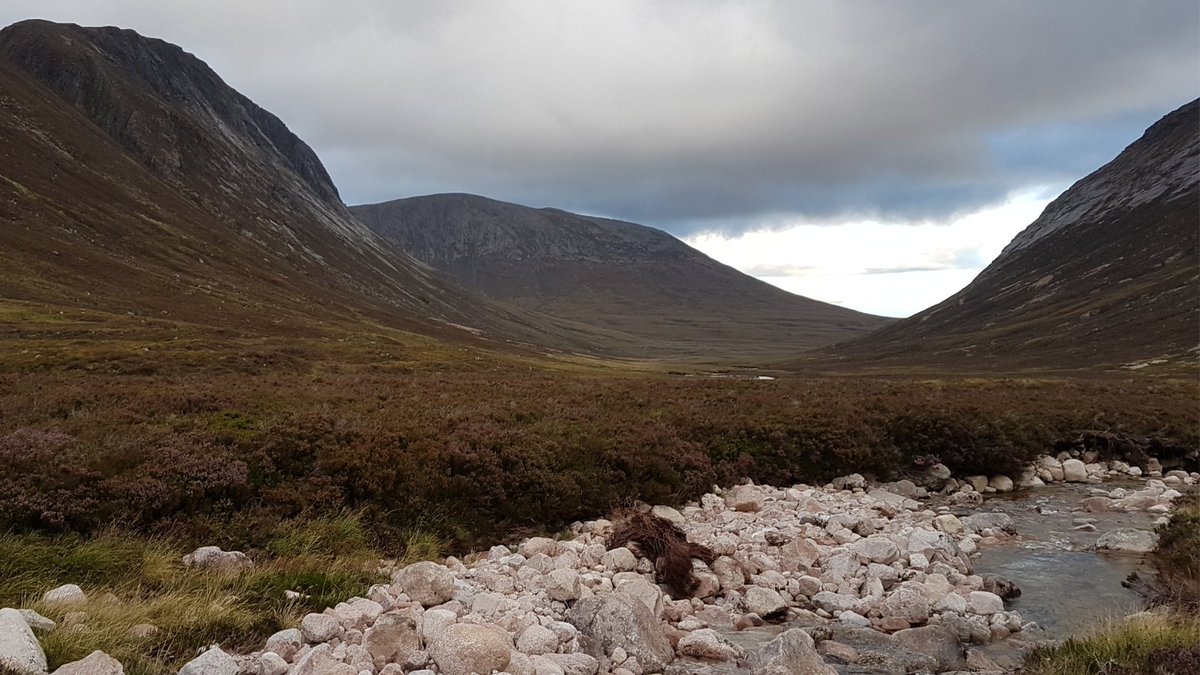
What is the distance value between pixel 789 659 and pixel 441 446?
34.7ft

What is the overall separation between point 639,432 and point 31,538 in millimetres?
15197

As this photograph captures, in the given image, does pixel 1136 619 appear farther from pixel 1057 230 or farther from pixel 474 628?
pixel 1057 230

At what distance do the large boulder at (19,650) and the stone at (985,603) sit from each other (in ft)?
43.0

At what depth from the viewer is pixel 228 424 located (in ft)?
57.4

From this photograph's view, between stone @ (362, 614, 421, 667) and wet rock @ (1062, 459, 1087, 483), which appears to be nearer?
stone @ (362, 614, 421, 667)

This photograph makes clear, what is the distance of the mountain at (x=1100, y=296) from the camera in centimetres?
10194

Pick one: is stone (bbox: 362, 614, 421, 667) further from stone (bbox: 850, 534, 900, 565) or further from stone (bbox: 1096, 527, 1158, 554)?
stone (bbox: 1096, 527, 1158, 554)

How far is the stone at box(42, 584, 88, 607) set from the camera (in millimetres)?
8336

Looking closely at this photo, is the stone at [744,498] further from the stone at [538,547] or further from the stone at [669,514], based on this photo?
the stone at [538,547]

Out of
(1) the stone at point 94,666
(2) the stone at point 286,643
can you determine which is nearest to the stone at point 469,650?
(2) the stone at point 286,643

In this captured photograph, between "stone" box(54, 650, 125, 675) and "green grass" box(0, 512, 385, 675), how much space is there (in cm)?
43

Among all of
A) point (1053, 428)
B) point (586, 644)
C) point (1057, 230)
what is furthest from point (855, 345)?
point (586, 644)

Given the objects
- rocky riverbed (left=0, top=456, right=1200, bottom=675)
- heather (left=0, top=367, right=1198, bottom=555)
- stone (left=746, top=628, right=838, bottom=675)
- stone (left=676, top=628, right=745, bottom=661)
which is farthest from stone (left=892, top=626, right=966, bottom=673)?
heather (left=0, top=367, right=1198, bottom=555)

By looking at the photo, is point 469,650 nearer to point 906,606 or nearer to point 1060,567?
point 906,606
